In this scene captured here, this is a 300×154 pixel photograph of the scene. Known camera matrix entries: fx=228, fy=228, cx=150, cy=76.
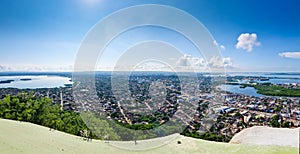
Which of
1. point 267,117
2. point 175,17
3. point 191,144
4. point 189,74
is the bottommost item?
point 267,117

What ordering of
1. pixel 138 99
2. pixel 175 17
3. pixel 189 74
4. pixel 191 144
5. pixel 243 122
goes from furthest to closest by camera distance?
pixel 243 122 < pixel 138 99 < pixel 189 74 < pixel 191 144 < pixel 175 17

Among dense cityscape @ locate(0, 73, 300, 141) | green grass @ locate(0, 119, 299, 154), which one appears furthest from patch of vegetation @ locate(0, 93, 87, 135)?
green grass @ locate(0, 119, 299, 154)

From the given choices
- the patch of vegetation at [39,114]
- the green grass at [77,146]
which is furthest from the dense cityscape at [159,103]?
the green grass at [77,146]

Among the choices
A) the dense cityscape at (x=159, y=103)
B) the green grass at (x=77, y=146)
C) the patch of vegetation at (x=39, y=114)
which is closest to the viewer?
the green grass at (x=77, y=146)

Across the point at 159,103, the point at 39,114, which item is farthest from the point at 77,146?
the point at 39,114

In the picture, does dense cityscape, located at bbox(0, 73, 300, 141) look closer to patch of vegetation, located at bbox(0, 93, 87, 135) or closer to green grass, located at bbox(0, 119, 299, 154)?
patch of vegetation, located at bbox(0, 93, 87, 135)

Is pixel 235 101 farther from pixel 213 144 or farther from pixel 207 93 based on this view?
pixel 213 144

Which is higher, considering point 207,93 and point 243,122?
point 207,93

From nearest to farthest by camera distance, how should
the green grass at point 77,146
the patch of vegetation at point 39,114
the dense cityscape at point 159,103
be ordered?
the green grass at point 77,146 → the dense cityscape at point 159,103 → the patch of vegetation at point 39,114

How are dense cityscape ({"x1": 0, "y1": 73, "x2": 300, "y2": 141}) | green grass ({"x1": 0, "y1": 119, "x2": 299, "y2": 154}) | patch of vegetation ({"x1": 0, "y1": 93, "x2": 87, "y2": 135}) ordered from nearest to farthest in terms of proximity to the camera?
green grass ({"x1": 0, "y1": 119, "x2": 299, "y2": 154}) → dense cityscape ({"x1": 0, "y1": 73, "x2": 300, "y2": 141}) → patch of vegetation ({"x1": 0, "y1": 93, "x2": 87, "y2": 135})

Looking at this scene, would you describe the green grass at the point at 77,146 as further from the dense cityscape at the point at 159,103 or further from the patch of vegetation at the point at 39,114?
the patch of vegetation at the point at 39,114

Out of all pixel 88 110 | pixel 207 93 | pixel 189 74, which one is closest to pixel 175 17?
pixel 189 74
